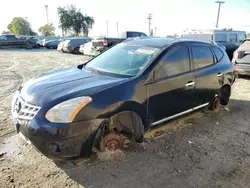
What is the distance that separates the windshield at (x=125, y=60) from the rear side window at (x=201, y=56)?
91 centimetres

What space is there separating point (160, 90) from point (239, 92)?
187 inches

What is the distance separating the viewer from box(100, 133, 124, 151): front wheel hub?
3331 mm

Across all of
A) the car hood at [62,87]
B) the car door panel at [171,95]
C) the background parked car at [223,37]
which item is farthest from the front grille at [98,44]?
the car hood at [62,87]

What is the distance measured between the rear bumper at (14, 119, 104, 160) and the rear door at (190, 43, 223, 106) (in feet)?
7.36

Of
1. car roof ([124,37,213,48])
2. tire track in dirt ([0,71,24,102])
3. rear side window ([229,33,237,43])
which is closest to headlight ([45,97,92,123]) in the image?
car roof ([124,37,213,48])

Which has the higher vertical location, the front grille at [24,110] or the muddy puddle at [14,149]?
the front grille at [24,110]

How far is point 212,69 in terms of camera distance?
4770mm

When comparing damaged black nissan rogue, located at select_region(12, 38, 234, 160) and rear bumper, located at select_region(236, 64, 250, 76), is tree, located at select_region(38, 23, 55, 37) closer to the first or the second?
rear bumper, located at select_region(236, 64, 250, 76)

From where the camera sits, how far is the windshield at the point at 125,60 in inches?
145

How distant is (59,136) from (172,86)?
194 cm

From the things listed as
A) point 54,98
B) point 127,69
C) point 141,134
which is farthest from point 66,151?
point 127,69

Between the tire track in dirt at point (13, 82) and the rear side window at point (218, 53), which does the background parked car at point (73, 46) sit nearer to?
the tire track in dirt at point (13, 82)

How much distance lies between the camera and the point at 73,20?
5594 centimetres

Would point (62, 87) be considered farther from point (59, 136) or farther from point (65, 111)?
point (59, 136)
